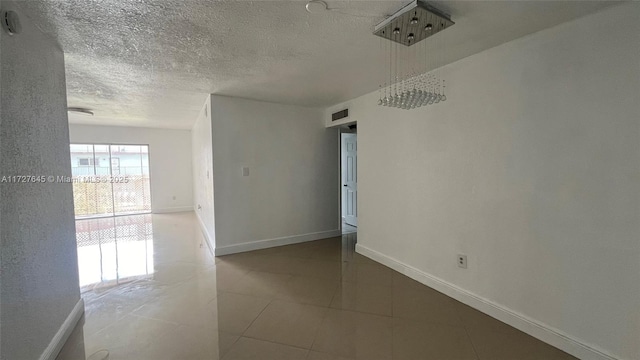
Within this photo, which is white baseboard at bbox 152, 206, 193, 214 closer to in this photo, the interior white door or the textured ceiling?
the textured ceiling

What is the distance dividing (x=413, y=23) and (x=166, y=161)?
7.73m

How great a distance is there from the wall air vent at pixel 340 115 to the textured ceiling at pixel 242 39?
0.68m

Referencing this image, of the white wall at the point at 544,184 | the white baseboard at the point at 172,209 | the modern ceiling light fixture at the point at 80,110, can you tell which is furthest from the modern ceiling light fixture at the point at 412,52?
the white baseboard at the point at 172,209

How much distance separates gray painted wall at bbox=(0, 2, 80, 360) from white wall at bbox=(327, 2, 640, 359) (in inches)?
Answer: 125

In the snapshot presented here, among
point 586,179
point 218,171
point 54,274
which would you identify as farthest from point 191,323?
point 586,179

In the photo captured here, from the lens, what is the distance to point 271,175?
4426mm

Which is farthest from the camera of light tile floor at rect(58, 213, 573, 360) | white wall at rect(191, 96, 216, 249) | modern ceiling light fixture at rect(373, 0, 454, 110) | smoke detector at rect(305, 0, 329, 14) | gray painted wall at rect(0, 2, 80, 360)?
white wall at rect(191, 96, 216, 249)

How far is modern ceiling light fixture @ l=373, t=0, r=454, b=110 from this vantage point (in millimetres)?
1783

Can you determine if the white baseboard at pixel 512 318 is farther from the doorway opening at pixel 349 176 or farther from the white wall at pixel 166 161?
the white wall at pixel 166 161

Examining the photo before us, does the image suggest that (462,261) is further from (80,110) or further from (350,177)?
(80,110)

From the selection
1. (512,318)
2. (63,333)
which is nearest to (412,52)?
(512,318)

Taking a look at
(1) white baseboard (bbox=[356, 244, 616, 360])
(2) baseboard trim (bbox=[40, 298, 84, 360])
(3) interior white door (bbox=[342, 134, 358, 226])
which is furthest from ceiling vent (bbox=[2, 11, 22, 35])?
(3) interior white door (bbox=[342, 134, 358, 226])

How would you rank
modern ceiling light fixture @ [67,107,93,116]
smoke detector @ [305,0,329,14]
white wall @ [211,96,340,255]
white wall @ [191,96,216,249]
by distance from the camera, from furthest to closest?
modern ceiling light fixture @ [67,107,93,116]
white wall @ [191,96,216,249]
white wall @ [211,96,340,255]
smoke detector @ [305,0,329,14]

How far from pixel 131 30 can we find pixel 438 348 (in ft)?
10.4
